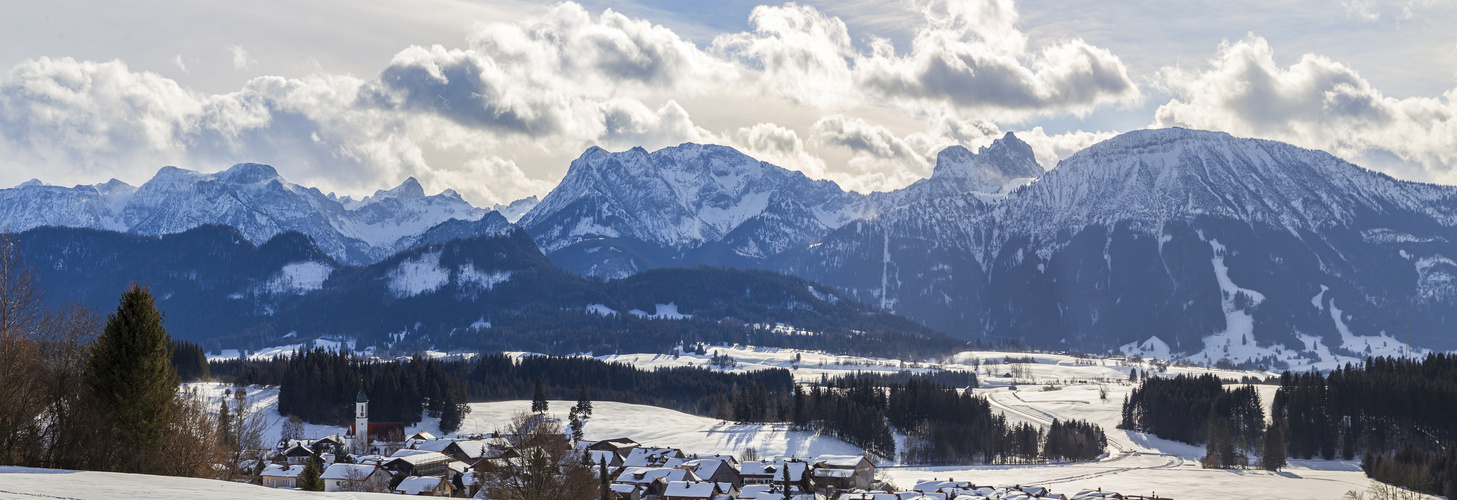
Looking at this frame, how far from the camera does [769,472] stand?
413ft

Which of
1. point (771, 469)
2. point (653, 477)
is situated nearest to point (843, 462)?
point (771, 469)

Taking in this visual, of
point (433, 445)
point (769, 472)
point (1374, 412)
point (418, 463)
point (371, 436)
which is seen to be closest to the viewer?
point (418, 463)

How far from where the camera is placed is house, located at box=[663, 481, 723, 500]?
104562mm

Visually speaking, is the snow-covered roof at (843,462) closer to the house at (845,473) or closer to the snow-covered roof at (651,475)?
the house at (845,473)

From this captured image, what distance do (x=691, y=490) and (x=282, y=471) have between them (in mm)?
37077

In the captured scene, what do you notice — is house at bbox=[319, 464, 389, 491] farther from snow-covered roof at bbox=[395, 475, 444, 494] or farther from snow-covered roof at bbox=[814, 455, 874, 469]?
snow-covered roof at bbox=[814, 455, 874, 469]

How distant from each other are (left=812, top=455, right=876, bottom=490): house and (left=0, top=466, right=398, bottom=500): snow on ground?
90.3 meters

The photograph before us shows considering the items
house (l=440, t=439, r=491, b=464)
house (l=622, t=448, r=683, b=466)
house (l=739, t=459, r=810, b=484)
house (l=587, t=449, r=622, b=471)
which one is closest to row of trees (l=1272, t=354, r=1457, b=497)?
house (l=739, t=459, r=810, b=484)

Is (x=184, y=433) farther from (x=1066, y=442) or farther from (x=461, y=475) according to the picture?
(x=1066, y=442)

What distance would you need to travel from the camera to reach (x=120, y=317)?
43406mm

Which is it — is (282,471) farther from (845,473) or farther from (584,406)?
(584,406)

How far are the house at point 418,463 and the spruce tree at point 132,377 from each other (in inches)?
2675

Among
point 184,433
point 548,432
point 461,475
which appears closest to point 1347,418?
point 461,475

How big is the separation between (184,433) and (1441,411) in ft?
574
